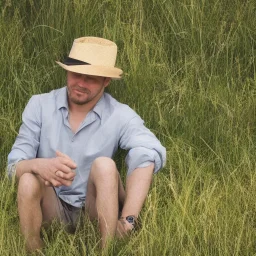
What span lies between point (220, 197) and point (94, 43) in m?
1.06

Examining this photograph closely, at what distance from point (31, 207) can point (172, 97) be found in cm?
153

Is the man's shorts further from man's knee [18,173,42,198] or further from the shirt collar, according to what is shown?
the shirt collar

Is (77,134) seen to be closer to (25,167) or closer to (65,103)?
(65,103)

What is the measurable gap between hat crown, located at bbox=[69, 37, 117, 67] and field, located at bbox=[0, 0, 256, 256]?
57 cm

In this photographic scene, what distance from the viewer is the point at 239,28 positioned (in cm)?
589

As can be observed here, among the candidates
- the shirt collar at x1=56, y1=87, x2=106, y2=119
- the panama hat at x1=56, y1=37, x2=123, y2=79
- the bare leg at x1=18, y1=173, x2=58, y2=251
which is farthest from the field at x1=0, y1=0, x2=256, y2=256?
the panama hat at x1=56, y1=37, x2=123, y2=79

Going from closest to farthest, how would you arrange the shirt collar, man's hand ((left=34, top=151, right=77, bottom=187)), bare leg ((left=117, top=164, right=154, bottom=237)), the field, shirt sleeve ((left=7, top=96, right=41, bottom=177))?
man's hand ((left=34, top=151, right=77, bottom=187)) → the field → bare leg ((left=117, top=164, right=154, bottom=237)) → shirt sleeve ((left=7, top=96, right=41, bottom=177)) → the shirt collar

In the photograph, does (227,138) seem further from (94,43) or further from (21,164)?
(21,164)

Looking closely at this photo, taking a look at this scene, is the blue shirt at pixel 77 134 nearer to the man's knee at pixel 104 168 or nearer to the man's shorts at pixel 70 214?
the man's shorts at pixel 70 214

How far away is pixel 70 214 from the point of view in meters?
4.61

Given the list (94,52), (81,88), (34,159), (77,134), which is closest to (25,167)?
(34,159)

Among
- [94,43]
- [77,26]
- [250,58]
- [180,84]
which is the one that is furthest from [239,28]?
[94,43]

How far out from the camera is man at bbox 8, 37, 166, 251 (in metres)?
4.41

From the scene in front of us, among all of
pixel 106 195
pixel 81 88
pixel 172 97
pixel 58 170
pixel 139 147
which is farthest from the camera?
pixel 172 97
